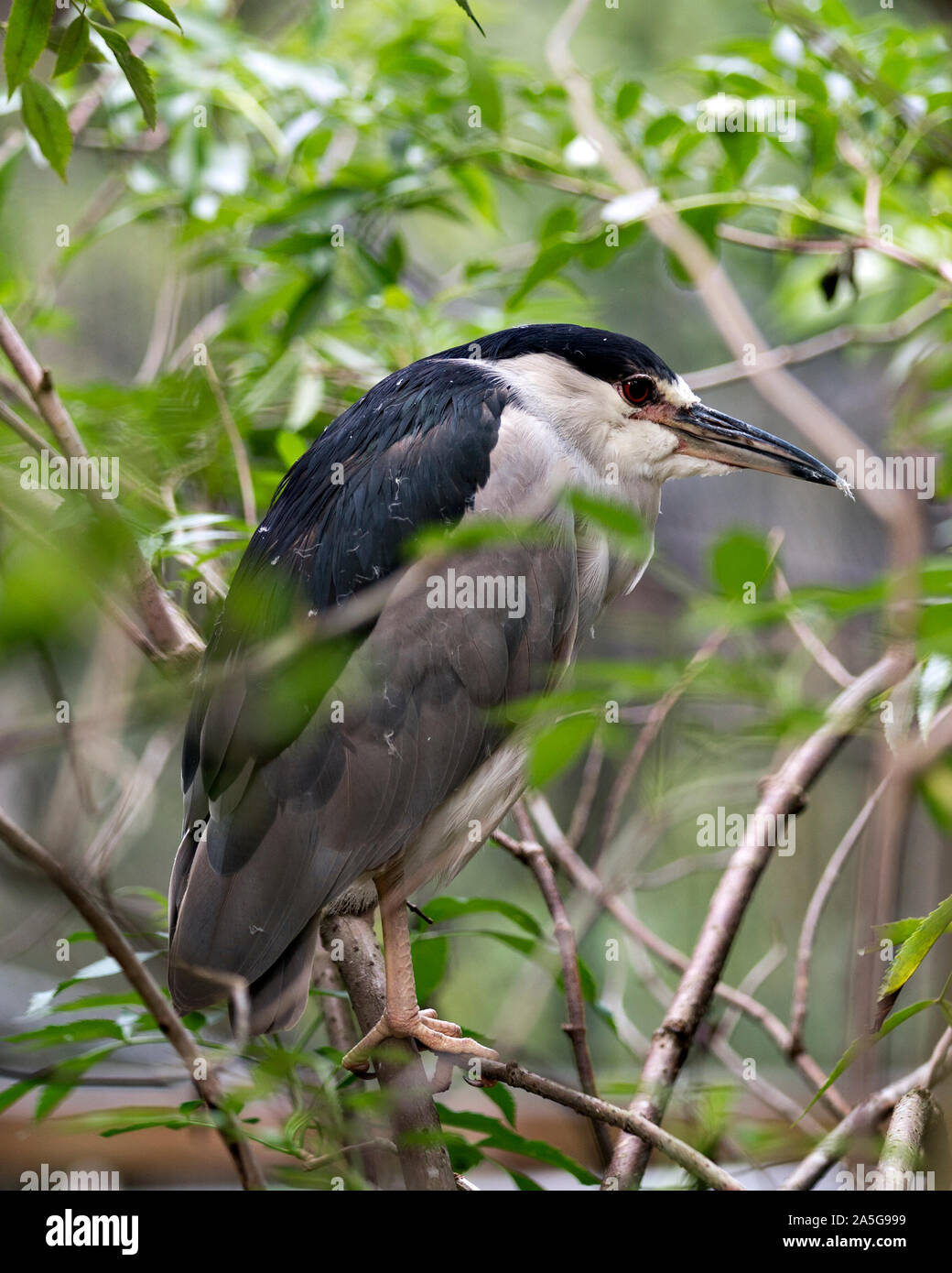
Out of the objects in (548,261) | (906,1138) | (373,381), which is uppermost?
(373,381)

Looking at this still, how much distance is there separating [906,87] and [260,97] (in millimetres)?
984

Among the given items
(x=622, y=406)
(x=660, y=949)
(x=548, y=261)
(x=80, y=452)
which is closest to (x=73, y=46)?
(x=80, y=452)

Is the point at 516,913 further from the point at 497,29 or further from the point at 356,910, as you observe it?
the point at 497,29

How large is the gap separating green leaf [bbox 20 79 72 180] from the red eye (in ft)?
2.51

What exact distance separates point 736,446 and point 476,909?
72cm

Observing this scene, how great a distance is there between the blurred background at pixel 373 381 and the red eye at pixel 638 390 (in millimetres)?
183

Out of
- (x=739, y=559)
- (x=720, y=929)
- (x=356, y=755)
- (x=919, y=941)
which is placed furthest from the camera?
(x=356, y=755)

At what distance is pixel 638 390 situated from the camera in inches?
62.0

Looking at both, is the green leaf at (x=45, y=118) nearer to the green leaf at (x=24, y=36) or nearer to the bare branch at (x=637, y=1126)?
the green leaf at (x=24, y=36)

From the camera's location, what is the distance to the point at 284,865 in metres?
1.35

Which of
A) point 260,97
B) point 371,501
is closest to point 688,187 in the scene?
point 260,97

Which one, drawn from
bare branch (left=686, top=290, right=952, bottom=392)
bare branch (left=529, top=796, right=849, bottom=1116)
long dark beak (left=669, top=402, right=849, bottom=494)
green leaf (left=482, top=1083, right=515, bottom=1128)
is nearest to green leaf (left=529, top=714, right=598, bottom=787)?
green leaf (left=482, top=1083, right=515, bottom=1128)

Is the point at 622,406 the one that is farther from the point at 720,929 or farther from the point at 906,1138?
the point at 906,1138

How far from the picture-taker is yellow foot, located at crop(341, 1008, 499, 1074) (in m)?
1.27
